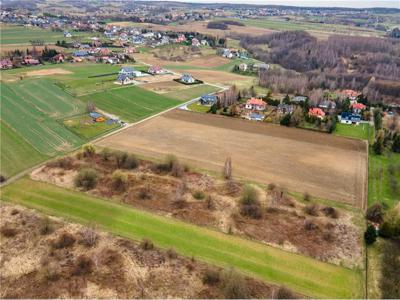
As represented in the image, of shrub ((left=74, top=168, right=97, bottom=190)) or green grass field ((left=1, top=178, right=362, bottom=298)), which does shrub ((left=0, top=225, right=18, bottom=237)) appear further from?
shrub ((left=74, top=168, right=97, bottom=190))

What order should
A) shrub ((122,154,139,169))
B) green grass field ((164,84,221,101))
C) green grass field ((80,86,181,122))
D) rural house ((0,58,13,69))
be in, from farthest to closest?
rural house ((0,58,13,69)), green grass field ((164,84,221,101)), green grass field ((80,86,181,122)), shrub ((122,154,139,169))

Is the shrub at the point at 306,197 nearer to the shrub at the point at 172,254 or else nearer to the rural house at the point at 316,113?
the shrub at the point at 172,254

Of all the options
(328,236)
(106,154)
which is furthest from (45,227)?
(328,236)

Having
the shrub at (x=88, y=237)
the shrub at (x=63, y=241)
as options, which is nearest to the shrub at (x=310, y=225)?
the shrub at (x=88, y=237)

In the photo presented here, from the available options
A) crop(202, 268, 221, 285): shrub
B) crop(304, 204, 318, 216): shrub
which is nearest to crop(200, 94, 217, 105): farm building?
crop(304, 204, 318, 216): shrub

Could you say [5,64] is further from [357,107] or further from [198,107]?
[357,107]

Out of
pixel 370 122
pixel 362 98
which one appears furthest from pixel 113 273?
pixel 362 98

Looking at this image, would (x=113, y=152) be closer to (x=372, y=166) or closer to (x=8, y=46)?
(x=372, y=166)
